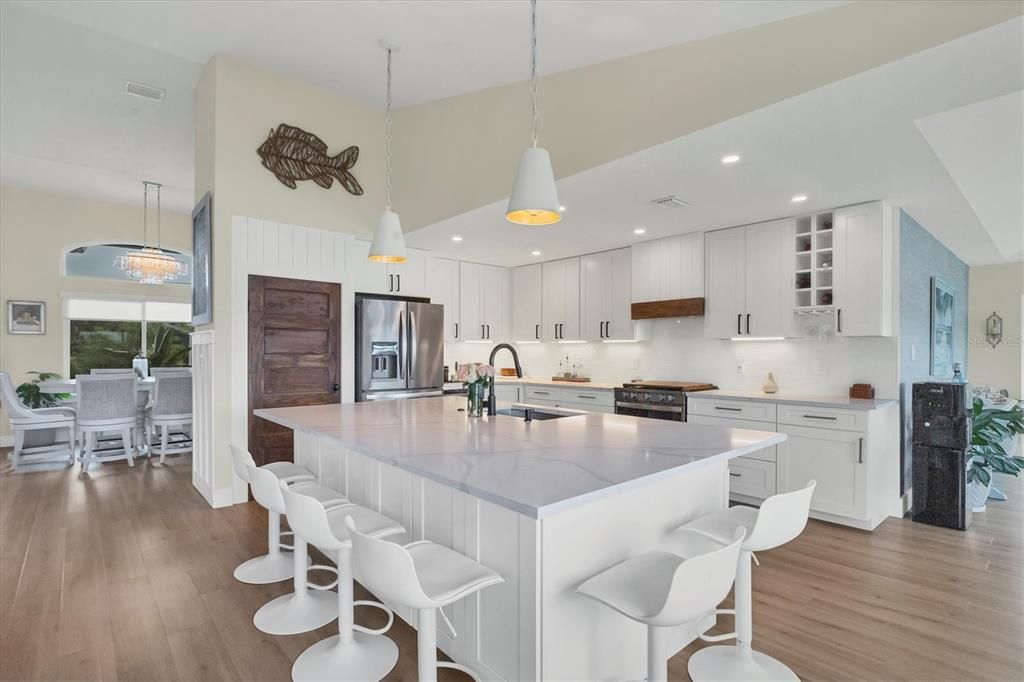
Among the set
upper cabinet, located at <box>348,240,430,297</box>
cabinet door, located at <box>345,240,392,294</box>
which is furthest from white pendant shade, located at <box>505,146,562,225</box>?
cabinet door, located at <box>345,240,392,294</box>

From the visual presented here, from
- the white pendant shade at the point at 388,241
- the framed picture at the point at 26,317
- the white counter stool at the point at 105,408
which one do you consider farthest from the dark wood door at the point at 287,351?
the framed picture at the point at 26,317

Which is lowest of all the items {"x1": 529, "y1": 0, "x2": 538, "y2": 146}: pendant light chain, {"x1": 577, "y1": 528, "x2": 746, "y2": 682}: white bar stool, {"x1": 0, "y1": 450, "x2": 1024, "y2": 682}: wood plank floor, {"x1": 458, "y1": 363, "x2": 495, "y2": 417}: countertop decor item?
{"x1": 0, "y1": 450, "x2": 1024, "y2": 682}: wood plank floor

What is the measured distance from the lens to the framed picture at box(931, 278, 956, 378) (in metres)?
4.85

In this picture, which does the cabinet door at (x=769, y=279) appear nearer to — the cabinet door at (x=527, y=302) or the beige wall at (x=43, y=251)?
the cabinet door at (x=527, y=302)

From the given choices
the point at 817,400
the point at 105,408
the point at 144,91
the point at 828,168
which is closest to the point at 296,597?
the point at 817,400

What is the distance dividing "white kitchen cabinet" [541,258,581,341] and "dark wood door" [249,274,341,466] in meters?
2.59

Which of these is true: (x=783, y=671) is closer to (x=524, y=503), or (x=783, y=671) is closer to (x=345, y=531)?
(x=524, y=503)

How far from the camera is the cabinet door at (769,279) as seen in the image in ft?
13.8

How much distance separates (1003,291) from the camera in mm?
6531

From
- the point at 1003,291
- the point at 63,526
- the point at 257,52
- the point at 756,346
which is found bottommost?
the point at 63,526

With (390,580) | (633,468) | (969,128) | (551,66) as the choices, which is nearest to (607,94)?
(551,66)

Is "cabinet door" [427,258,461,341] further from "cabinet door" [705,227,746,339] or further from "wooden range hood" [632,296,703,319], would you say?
"cabinet door" [705,227,746,339]

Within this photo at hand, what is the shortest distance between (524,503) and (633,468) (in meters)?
0.52

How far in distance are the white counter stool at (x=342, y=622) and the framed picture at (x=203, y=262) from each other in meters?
2.88
